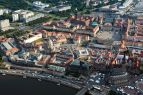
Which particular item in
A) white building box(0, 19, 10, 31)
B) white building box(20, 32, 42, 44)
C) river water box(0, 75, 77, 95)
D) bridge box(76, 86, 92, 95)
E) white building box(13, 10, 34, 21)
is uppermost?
white building box(13, 10, 34, 21)

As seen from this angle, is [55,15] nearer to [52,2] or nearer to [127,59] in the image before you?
[52,2]

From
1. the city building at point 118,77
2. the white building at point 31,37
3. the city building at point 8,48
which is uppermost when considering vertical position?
the white building at point 31,37

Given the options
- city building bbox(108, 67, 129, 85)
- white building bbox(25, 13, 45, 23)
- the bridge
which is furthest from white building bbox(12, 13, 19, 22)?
the bridge

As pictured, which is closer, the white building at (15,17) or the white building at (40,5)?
the white building at (15,17)

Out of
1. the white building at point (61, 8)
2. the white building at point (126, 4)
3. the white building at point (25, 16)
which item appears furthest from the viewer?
the white building at point (126, 4)

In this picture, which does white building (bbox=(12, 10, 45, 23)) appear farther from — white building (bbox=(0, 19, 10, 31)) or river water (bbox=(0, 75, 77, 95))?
river water (bbox=(0, 75, 77, 95))

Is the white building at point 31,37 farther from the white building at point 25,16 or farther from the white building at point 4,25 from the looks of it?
the white building at point 25,16

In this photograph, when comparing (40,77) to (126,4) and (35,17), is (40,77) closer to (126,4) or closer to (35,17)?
(35,17)

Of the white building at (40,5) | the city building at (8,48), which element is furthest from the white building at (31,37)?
the white building at (40,5)
